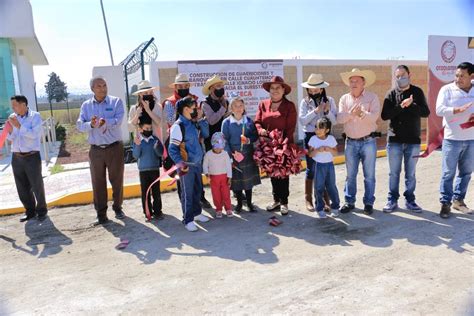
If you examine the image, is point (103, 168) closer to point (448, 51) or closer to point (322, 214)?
point (322, 214)

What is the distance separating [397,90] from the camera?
5.30 m

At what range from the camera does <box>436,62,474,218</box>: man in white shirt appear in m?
5.02

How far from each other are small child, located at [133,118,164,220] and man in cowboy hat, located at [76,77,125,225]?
0.97 feet

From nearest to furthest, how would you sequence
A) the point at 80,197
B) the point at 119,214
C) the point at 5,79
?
the point at 119,214
the point at 80,197
the point at 5,79

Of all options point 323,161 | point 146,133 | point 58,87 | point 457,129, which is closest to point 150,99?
point 146,133

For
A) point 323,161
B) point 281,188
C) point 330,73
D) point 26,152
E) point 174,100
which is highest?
point 330,73

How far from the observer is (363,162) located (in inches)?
214

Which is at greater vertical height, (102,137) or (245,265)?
(102,137)

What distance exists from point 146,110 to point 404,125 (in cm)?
338

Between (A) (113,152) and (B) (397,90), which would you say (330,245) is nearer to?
(B) (397,90)

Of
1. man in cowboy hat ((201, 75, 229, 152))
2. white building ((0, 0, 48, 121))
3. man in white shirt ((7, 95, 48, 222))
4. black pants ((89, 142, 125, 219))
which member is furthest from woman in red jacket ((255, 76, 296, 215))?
white building ((0, 0, 48, 121))

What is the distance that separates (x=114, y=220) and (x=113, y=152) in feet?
3.16

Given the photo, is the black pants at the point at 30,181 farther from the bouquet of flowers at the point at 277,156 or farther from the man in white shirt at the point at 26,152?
the bouquet of flowers at the point at 277,156

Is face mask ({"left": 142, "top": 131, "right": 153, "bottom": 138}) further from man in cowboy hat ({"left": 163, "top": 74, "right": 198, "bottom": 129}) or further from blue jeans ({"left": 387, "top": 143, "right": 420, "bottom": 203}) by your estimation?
blue jeans ({"left": 387, "top": 143, "right": 420, "bottom": 203})
